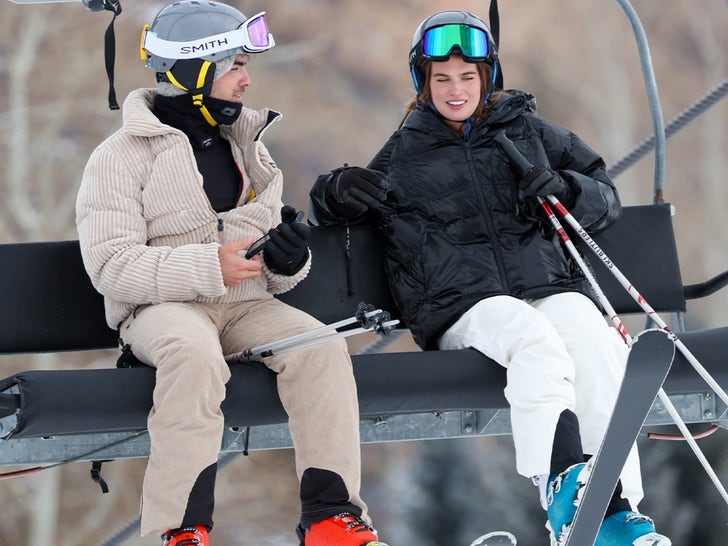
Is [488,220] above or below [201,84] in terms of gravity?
below

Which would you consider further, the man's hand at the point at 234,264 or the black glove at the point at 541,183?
the black glove at the point at 541,183

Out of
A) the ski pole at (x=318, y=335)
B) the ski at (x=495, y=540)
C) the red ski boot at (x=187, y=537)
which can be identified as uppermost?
the ski pole at (x=318, y=335)

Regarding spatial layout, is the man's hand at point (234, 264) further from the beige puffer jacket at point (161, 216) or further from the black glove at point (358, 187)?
the black glove at point (358, 187)

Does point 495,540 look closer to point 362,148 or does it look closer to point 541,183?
point 541,183

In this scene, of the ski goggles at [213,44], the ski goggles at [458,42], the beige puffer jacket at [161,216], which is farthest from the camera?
the ski goggles at [458,42]

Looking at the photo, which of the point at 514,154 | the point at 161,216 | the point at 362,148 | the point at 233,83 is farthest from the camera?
the point at 362,148

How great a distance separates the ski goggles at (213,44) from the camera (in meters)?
2.62

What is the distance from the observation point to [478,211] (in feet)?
9.37

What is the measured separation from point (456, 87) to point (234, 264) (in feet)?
2.48

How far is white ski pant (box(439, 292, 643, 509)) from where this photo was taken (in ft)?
7.49

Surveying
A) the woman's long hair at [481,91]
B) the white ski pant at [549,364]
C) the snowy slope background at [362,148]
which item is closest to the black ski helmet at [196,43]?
the woman's long hair at [481,91]

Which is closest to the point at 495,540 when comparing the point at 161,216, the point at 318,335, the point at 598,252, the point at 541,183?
the point at 318,335

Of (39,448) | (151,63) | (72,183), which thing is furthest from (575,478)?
(72,183)

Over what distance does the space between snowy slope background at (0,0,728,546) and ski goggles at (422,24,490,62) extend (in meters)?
4.53
